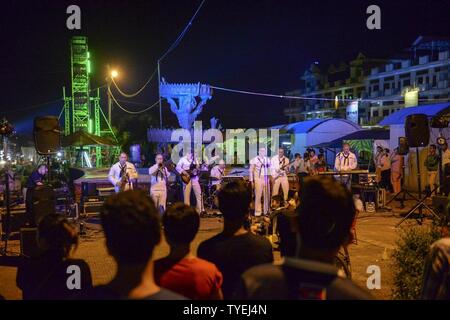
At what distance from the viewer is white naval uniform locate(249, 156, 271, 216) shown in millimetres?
12586

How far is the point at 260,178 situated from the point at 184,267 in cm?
1002

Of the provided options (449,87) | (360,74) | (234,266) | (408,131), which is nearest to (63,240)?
(234,266)

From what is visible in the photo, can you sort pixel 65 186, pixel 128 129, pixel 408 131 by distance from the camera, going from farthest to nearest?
pixel 128 129 < pixel 65 186 < pixel 408 131

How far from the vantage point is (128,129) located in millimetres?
45750

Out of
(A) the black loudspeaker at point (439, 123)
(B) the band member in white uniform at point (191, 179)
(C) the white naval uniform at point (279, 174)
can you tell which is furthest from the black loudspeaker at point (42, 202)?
(A) the black loudspeaker at point (439, 123)

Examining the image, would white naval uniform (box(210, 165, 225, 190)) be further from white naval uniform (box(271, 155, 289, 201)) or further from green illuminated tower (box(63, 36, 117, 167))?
green illuminated tower (box(63, 36, 117, 167))

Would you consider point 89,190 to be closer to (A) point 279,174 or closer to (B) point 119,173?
(B) point 119,173

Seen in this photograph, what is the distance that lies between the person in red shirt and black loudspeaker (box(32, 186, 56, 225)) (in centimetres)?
563

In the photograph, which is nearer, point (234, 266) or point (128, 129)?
point (234, 266)

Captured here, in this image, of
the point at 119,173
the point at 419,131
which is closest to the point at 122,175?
the point at 119,173

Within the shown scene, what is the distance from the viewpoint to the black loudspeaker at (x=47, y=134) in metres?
9.30

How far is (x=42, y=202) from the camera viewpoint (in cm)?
802

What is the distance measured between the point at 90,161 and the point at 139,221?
31282 millimetres
